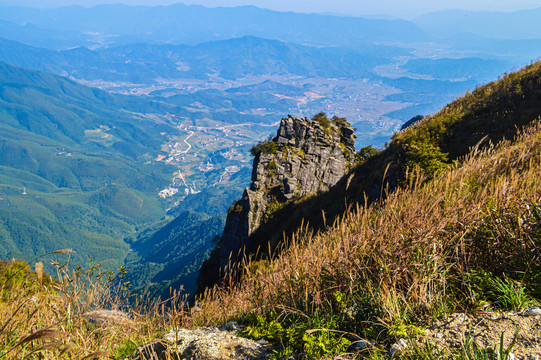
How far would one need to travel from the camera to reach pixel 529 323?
274 cm

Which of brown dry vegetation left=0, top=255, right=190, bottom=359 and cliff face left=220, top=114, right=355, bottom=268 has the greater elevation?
brown dry vegetation left=0, top=255, right=190, bottom=359

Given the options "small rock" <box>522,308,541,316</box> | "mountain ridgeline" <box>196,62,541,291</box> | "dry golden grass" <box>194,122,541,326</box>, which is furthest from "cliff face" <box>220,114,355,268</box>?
"small rock" <box>522,308,541,316</box>

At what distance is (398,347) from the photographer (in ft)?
8.93

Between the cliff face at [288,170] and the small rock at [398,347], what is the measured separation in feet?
99.3

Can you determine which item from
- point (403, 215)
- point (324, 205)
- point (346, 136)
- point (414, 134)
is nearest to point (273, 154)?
point (346, 136)

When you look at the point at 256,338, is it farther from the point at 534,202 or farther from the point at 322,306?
the point at 534,202

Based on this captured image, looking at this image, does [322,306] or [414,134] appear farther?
[414,134]

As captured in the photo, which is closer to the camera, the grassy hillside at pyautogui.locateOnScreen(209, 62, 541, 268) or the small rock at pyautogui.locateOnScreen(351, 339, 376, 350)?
the small rock at pyautogui.locateOnScreen(351, 339, 376, 350)

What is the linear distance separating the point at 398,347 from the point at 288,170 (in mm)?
35873

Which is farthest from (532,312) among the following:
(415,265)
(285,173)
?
(285,173)

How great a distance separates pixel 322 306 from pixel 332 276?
0.49 metres

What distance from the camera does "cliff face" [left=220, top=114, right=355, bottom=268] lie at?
1353 inches

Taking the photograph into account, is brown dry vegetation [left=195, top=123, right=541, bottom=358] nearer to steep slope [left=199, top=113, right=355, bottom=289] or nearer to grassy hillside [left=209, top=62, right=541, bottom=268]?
grassy hillside [left=209, top=62, right=541, bottom=268]

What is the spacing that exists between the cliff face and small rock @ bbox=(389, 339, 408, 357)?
3028 centimetres
